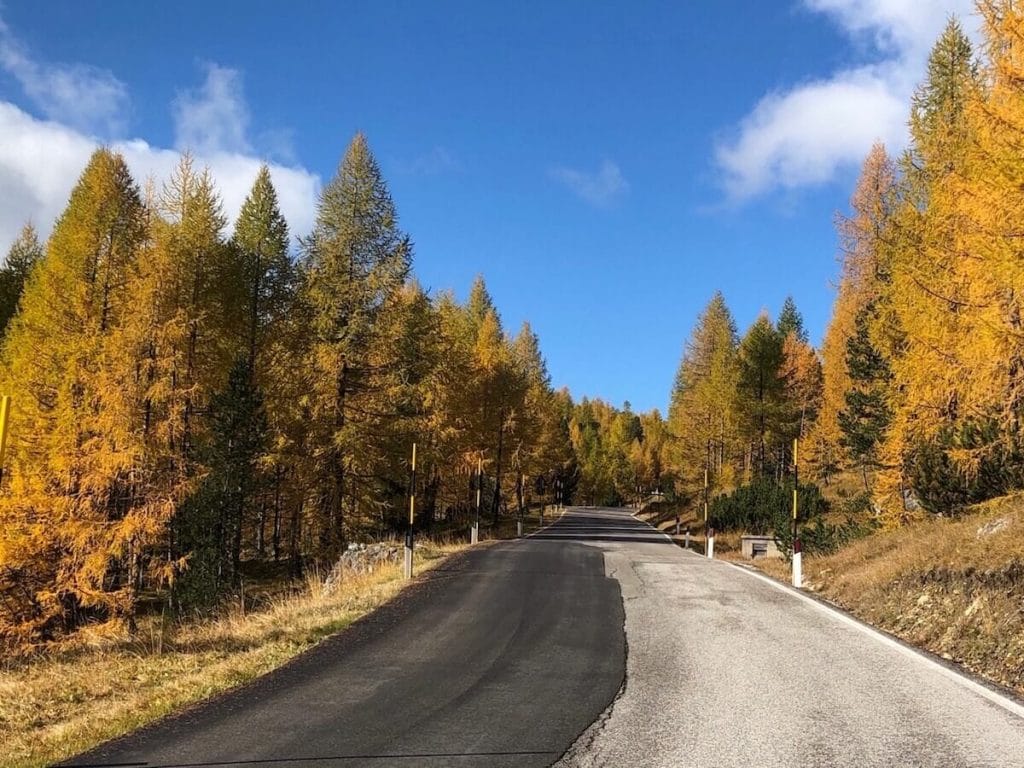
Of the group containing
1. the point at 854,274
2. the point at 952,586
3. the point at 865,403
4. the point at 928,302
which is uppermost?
the point at 854,274

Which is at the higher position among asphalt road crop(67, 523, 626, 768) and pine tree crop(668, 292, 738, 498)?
pine tree crop(668, 292, 738, 498)

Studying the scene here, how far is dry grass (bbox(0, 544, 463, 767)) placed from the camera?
253 inches

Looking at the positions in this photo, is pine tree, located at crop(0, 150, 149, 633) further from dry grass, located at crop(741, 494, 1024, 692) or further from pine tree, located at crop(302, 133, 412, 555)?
dry grass, located at crop(741, 494, 1024, 692)

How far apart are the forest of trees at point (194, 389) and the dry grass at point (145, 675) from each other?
6.82m

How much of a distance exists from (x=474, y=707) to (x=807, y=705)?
2.79 metres

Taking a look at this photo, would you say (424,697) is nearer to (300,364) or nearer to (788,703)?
(788,703)

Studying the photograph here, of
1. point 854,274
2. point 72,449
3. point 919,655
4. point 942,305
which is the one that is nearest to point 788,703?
point 919,655

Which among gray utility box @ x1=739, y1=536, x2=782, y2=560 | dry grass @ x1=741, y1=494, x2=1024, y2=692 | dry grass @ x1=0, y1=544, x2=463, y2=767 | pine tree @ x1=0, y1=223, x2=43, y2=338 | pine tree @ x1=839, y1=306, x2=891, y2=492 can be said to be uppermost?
pine tree @ x1=0, y1=223, x2=43, y2=338

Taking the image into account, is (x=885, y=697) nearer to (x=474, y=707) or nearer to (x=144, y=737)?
(x=474, y=707)

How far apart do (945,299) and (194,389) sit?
18.7 meters

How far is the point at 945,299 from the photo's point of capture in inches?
472

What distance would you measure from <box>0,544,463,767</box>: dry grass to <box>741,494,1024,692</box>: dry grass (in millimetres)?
7420

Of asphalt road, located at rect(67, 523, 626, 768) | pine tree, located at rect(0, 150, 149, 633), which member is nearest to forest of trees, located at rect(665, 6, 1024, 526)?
asphalt road, located at rect(67, 523, 626, 768)

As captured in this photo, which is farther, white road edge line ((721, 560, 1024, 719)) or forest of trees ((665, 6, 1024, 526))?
forest of trees ((665, 6, 1024, 526))
